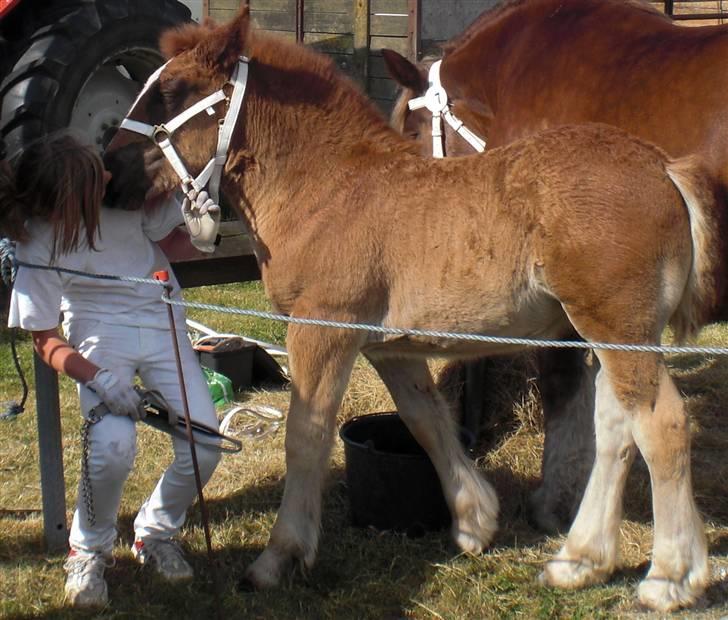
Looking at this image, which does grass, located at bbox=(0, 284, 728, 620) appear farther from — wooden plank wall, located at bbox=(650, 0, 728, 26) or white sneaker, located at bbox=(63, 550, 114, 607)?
wooden plank wall, located at bbox=(650, 0, 728, 26)

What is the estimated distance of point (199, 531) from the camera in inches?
156

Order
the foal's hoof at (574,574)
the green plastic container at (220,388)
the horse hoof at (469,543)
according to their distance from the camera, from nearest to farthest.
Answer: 1. the foal's hoof at (574,574)
2. the horse hoof at (469,543)
3. the green plastic container at (220,388)

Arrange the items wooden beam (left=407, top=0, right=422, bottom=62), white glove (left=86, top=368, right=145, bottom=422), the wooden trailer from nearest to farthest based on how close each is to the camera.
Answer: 1. white glove (left=86, top=368, right=145, bottom=422)
2. wooden beam (left=407, top=0, right=422, bottom=62)
3. the wooden trailer

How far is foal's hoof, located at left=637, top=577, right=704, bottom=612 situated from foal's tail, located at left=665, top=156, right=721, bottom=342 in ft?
2.93

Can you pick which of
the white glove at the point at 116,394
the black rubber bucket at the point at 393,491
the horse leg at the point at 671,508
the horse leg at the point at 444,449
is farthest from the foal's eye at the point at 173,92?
the horse leg at the point at 671,508

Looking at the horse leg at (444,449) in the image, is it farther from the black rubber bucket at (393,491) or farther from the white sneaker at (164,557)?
the white sneaker at (164,557)

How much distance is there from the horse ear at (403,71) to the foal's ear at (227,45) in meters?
1.16

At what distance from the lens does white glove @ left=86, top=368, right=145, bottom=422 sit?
316cm

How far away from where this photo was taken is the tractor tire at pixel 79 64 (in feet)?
19.1

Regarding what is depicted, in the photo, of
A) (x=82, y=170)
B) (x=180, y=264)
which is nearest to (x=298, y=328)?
(x=82, y=170)

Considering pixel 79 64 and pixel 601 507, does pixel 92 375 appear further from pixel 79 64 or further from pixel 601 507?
pixel 79 64

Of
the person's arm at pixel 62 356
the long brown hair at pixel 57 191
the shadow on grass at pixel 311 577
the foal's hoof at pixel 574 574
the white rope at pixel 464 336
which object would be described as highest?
the long brown hair at pixel 57 191

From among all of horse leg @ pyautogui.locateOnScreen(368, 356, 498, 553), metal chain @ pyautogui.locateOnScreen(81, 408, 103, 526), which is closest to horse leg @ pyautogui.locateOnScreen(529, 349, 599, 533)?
horse leg @ pyautogui.locateOnScreen(368, 356, 498, 553)

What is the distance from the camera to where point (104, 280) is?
3412mm
